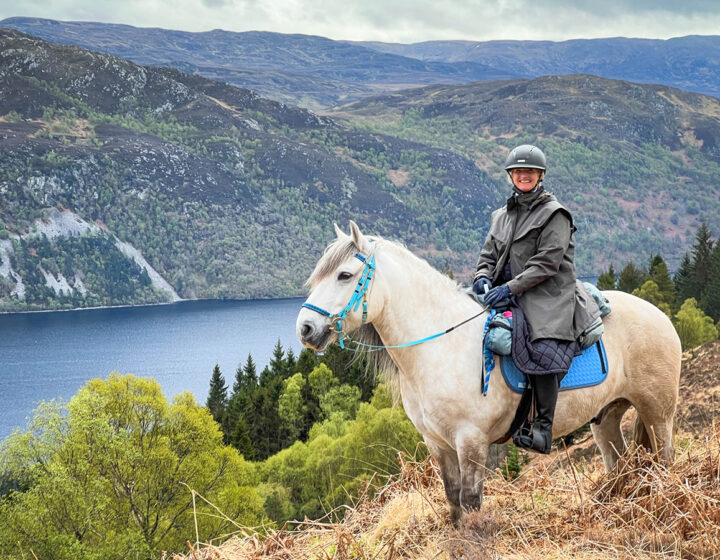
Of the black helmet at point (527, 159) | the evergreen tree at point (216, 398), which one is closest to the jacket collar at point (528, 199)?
the black helmet at point (527, 159)

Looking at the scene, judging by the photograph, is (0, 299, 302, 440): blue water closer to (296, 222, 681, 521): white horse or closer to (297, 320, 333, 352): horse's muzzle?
(296, 222, 681, 521): white horse

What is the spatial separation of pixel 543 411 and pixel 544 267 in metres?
1.09

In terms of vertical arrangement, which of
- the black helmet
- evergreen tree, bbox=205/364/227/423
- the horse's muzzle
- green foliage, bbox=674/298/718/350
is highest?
the black helmet

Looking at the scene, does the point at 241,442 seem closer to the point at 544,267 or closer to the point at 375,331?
the point at 375,331

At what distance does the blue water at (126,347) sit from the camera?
86.4 metres

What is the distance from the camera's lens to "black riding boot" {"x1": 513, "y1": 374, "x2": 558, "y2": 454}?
5.34m

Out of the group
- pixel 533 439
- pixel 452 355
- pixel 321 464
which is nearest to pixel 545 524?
pixel 533 439

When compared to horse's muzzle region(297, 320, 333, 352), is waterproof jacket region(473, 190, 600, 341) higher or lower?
higher

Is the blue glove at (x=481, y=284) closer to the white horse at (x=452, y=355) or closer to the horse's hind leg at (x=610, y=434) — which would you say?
the white horse at (x=452, y=355)

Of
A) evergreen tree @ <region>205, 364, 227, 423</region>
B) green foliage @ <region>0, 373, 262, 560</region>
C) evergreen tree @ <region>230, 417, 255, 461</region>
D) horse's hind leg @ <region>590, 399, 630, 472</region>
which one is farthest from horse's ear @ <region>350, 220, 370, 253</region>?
evergreen tree @ <region>205, 364, 227, 423</region>

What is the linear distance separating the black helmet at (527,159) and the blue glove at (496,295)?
0.99 m

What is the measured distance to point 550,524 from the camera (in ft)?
17.4

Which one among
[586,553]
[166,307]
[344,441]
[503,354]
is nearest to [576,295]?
[503,354]

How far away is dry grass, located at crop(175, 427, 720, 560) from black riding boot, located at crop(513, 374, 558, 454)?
0.53 metres
